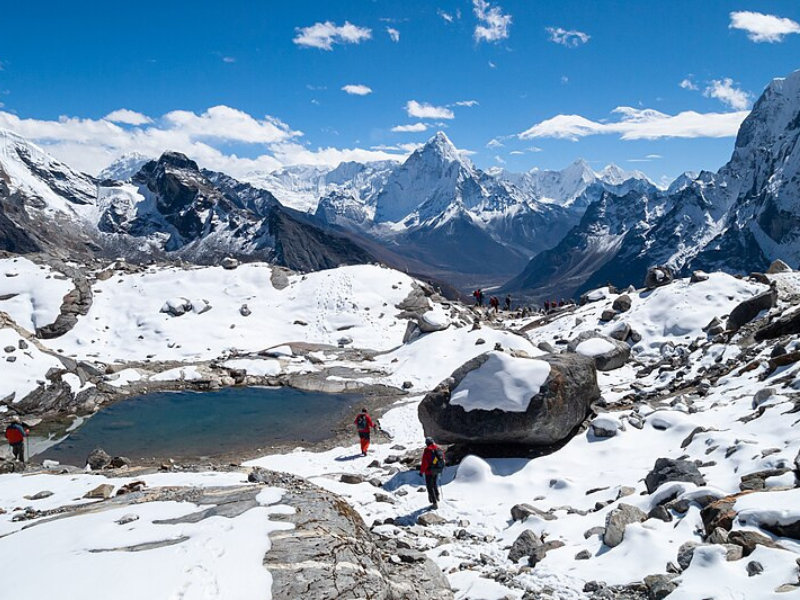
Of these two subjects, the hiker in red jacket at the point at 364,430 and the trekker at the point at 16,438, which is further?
the trekker at the point at 16,438

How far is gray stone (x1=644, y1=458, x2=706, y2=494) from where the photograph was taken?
39.1 ft

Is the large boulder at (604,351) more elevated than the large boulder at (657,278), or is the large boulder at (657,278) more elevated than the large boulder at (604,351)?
the large boulder at (657,278)

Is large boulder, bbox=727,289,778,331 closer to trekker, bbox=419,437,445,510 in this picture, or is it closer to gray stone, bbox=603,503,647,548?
trekker, bbox=419,437,445,510

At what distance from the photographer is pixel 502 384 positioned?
19172mm

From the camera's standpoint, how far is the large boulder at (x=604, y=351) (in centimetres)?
3399

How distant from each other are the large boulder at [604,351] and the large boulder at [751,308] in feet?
20.8

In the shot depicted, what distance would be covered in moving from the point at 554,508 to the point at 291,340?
38021mm

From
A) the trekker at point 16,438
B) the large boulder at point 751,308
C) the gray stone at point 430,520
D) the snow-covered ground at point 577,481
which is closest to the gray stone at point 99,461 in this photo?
the snow-covered ground at point 577,481

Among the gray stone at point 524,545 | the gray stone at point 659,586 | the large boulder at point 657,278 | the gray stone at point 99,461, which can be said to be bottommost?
the gray stone at point 524,545

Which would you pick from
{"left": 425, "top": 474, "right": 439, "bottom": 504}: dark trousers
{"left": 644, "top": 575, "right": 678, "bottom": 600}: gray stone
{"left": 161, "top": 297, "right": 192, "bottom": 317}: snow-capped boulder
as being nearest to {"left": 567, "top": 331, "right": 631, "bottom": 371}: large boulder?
{"left": 425, "top": 474, "right": 439, "bottom": 504}: dark trousers

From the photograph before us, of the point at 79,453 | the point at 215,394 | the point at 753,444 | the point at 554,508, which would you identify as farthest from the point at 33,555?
the point at 215,394

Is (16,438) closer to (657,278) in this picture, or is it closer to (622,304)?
(622,304)

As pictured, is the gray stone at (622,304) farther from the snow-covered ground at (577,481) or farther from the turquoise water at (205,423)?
the turquoise water at (205,423)

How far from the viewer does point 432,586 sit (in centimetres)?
1052
